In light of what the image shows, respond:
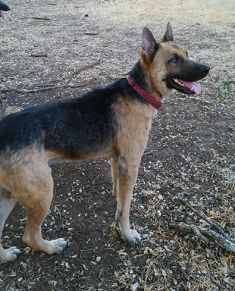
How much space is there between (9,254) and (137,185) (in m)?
1.63

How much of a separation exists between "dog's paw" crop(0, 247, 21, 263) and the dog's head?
6.55 ft

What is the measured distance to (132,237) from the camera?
3367 millimetres

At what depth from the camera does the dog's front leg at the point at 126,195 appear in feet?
10.5

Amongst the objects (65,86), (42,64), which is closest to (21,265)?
(65,86)

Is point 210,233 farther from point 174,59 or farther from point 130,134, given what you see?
point 174,59

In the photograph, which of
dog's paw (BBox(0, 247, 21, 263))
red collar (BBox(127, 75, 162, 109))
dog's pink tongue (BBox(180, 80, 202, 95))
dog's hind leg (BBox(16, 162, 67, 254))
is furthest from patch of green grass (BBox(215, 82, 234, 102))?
dog's paw (BBox(0, 247, 21, 263))

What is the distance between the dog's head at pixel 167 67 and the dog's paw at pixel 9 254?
2.00m

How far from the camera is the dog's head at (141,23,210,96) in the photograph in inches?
124

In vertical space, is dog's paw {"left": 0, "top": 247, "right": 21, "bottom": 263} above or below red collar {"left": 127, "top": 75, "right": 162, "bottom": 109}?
below

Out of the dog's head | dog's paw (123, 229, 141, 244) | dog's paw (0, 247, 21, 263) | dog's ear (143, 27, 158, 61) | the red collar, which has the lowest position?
dog's paw (0, 247, 21, 263)

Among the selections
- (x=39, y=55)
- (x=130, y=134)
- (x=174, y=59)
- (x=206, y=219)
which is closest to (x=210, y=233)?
(x=206, y=219)

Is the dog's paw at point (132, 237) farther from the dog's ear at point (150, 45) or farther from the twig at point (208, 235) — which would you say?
the dog's ear at point (150, 45)

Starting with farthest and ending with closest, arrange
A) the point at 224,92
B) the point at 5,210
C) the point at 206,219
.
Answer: the point at 224,92 → the point at 206,219 → the point at 5,210

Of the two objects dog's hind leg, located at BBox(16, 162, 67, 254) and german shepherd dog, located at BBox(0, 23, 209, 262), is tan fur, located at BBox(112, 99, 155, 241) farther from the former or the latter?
dog's hind leg, located at BBox(16, 162, 67, 254)
